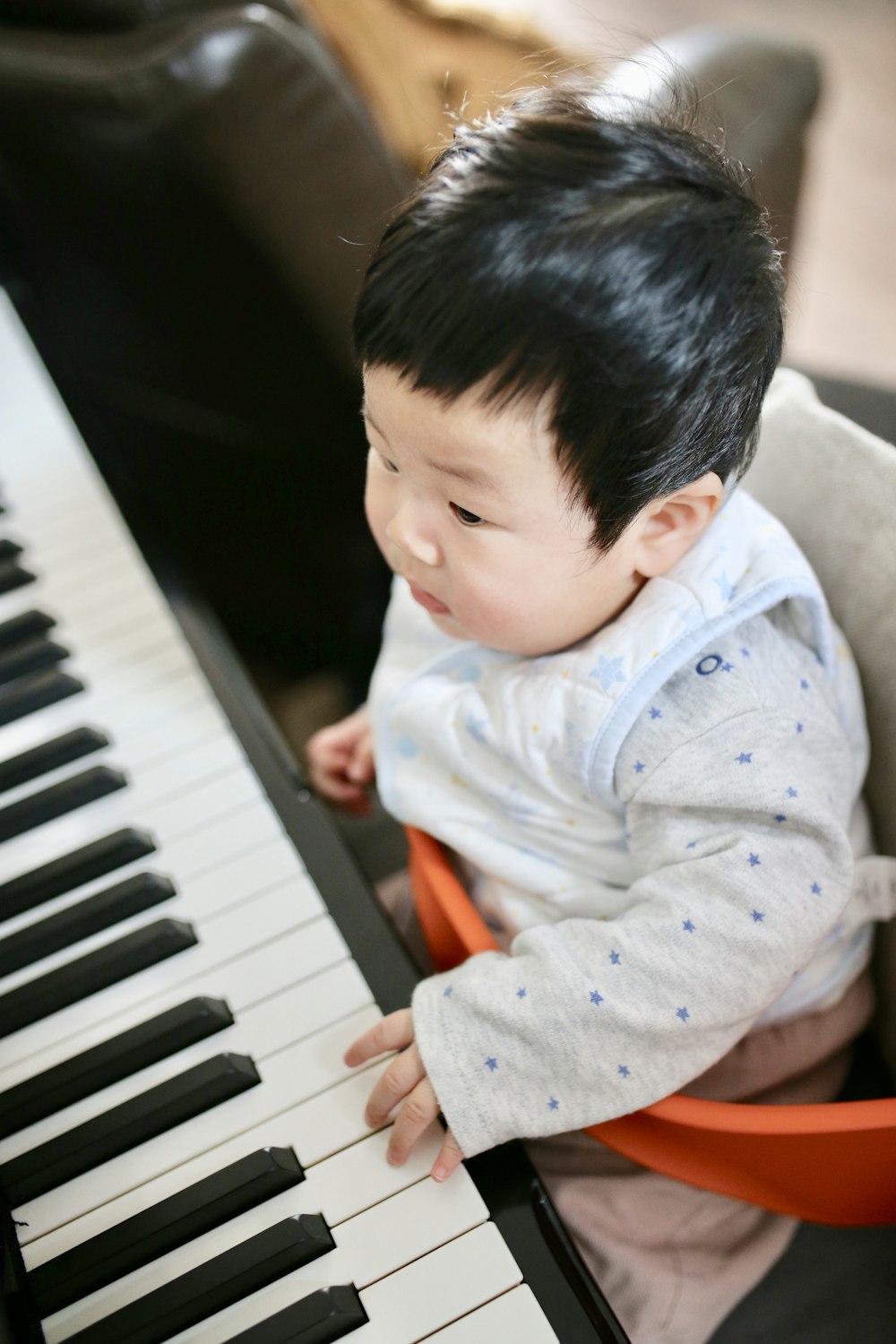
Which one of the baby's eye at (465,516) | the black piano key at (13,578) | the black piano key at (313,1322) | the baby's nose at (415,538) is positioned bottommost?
the black piano key at (313,1322)

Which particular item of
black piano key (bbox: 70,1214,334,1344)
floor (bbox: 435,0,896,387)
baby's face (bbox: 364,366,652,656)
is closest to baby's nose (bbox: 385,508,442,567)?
baby's face (bbox: 364,366,652,656)

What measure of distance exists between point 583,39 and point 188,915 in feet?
10.1

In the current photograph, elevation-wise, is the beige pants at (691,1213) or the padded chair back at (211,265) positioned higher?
the padded chair back at (211,265)

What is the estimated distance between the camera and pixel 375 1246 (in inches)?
25.5

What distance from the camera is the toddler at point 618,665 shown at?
63cm

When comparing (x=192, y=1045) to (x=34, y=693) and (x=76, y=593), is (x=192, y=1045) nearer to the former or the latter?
(x=34, y=693)

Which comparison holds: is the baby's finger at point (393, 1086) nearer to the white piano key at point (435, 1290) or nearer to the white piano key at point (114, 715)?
the white piano key at point (435, 1290)

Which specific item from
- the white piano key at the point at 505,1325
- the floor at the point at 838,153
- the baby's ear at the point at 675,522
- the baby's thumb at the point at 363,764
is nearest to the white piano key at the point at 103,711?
the baby's thumb at the point at 363,764

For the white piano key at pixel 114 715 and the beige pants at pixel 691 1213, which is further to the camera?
the white piano key at pixel 114 715

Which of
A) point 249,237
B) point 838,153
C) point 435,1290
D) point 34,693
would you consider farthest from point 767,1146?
point 838,153

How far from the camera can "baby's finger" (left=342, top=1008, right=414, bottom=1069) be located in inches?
28.0

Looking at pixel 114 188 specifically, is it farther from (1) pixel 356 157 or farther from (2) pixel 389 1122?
(2) pixel 389 1122

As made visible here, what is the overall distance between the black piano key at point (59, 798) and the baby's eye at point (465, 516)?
39 cm

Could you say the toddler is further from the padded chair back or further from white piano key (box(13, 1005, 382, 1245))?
the padded chair back
